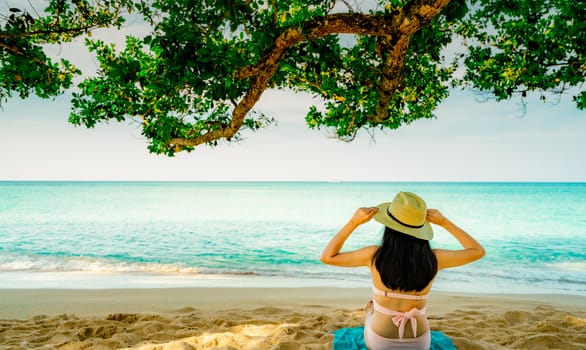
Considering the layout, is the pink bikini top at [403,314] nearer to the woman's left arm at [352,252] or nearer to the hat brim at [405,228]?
the woman's left arm at [352,252]

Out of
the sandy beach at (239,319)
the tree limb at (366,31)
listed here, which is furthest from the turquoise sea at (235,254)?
the tree limb at (366,31)

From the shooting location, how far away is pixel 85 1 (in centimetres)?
521

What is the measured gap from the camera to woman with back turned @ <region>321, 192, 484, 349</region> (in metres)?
2.74

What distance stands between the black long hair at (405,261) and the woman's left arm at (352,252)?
0.08 meters

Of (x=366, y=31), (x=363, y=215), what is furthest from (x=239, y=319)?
(x=366, y=31)

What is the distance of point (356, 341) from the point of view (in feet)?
11.5

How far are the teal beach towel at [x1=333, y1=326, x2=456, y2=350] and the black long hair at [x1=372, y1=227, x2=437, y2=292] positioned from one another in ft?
2.83

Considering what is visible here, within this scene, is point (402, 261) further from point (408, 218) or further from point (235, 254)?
point (235, 254)

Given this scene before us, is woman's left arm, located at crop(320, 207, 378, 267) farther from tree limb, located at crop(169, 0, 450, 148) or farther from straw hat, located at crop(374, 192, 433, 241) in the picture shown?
tree limb, located at crop(169, 0, 450, 148)

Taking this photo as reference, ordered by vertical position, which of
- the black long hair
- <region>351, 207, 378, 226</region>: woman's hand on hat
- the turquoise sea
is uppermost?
<region>351, 207, 378, 226</region>: woman's hand on hat

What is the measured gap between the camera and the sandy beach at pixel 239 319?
13.4 ft

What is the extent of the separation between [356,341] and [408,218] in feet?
4.65

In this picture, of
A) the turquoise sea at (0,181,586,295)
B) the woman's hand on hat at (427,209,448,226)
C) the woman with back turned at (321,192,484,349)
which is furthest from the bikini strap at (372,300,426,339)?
the turquoise sea at (0,181,586,295)

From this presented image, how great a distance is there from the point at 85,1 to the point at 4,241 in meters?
15.3
